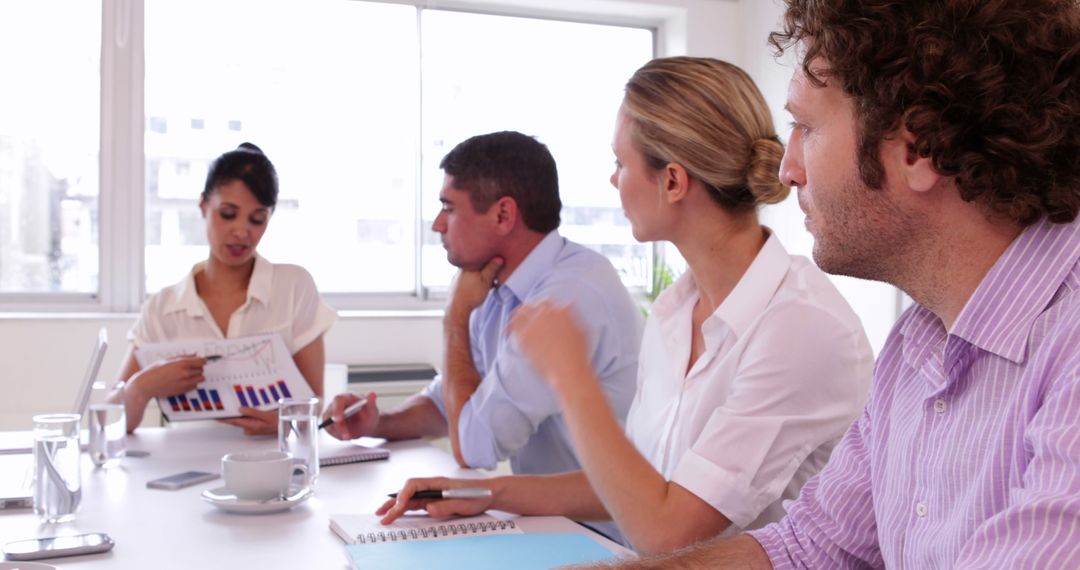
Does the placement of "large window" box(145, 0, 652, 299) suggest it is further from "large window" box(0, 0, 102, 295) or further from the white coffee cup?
the white coffee cup

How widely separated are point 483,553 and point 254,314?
1675 mm

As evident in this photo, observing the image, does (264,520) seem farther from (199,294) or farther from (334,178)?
(334,178)

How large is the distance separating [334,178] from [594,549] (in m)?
3.42

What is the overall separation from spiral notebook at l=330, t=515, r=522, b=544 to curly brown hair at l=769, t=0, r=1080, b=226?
87 centimetres

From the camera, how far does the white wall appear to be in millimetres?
3844

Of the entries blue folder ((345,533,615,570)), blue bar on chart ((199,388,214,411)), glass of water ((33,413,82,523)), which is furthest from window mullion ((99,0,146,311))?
blue folder ((345,533,615,570))

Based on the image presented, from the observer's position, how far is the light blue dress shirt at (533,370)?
2.15 m

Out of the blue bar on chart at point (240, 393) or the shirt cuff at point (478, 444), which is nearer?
the shirt cuff at point (478, 444)

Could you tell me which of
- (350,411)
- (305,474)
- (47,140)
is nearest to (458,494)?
(305,474)

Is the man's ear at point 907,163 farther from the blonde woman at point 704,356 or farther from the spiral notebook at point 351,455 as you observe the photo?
the spiral notebook at point 351,455

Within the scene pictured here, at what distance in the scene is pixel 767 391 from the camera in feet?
5.07

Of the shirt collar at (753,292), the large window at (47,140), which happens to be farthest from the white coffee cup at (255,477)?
the large window at (47,140)

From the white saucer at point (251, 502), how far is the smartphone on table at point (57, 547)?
219 mm

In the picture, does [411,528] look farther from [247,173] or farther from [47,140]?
[47,140]
